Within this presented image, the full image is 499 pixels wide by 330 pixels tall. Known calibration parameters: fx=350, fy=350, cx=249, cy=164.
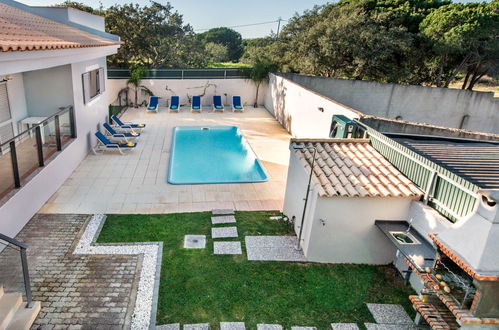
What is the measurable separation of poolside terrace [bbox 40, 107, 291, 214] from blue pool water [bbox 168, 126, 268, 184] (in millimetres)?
382

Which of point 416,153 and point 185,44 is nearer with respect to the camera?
point 416,153

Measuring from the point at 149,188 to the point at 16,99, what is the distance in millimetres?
5225

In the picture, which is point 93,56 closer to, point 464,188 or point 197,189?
point 197,189

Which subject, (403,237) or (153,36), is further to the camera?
(153,36)

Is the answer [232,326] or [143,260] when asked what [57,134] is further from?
[232,326]

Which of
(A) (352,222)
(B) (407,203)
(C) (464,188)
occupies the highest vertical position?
(C) (464,188)

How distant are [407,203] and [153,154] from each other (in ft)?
32.8

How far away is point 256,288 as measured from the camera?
22.0 ft

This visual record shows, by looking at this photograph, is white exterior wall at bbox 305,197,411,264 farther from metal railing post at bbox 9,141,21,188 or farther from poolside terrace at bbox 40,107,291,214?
metal railing post at bbox 9,141,21,188

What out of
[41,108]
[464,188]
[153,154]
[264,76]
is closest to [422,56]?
[264,76]

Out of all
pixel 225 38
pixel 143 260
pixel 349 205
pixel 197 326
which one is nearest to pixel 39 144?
pixel 143 260

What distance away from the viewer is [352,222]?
7.41 m

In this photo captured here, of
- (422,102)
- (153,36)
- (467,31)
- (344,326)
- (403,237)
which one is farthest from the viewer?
(153,36)

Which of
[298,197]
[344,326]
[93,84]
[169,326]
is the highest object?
[93,84]
